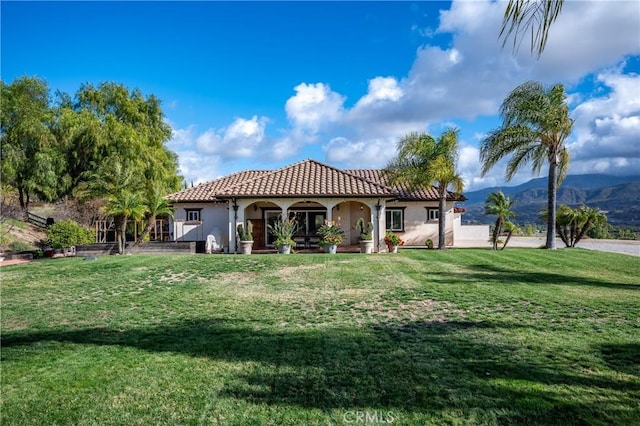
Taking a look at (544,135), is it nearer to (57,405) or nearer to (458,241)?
(458,241)

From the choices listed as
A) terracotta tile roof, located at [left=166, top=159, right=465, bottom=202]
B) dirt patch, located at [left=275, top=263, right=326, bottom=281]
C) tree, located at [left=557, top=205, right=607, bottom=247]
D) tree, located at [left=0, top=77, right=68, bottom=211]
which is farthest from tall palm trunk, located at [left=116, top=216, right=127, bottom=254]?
tree, located at [left=557, top=205, right=607, bottom=247]

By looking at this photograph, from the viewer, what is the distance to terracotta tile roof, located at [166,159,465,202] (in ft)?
69.7

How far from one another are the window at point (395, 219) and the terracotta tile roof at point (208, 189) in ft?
32.9

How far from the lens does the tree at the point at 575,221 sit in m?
21.8

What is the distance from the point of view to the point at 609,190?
199000 millimetres

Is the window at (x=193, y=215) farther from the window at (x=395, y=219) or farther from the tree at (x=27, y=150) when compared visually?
the window at (x=395, y=219)

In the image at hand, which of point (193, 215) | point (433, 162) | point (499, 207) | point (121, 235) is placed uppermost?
point (433, 162)

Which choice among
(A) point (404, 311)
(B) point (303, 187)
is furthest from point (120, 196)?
(A) point (404, 311)

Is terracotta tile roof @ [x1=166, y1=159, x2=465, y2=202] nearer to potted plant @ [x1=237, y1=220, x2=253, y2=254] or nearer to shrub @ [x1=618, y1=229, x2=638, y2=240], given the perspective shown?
potted plant @ [x1=237, y1=220, x2=253, y2=254]

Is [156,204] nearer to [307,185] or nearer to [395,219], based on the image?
[307,185]

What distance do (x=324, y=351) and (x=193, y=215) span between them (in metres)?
21.3

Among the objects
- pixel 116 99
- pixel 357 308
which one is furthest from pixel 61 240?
pixel 116 99

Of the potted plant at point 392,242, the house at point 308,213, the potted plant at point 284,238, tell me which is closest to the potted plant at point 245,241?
the potted plant at point 284,238

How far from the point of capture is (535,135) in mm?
20516
